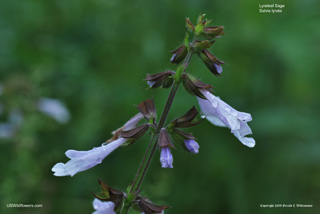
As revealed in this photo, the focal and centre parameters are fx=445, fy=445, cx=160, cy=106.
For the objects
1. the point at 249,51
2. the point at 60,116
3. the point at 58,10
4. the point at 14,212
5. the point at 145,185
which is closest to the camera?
the point at 14,212

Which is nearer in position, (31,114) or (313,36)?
(31,114)

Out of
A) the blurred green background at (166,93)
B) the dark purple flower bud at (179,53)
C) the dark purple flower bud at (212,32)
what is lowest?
the blurred green background at (166,93)

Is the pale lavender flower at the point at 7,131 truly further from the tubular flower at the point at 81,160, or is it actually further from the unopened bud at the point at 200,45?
the unopened bud at the point at 200,45

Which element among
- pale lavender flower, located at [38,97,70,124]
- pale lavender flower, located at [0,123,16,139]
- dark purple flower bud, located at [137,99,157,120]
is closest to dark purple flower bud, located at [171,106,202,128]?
dark purple flower bud, located at [137,99,157,120]

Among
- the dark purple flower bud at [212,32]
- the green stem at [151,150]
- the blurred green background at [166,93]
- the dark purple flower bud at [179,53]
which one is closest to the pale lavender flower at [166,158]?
the green stem at [151,150]

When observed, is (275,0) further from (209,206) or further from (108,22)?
(209,206)

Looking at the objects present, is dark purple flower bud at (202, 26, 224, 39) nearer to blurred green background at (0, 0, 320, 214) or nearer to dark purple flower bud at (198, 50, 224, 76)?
dark purple flower bud at (198, 50, 224, 76)

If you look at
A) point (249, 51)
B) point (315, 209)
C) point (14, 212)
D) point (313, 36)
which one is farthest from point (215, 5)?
point (14, 212)
